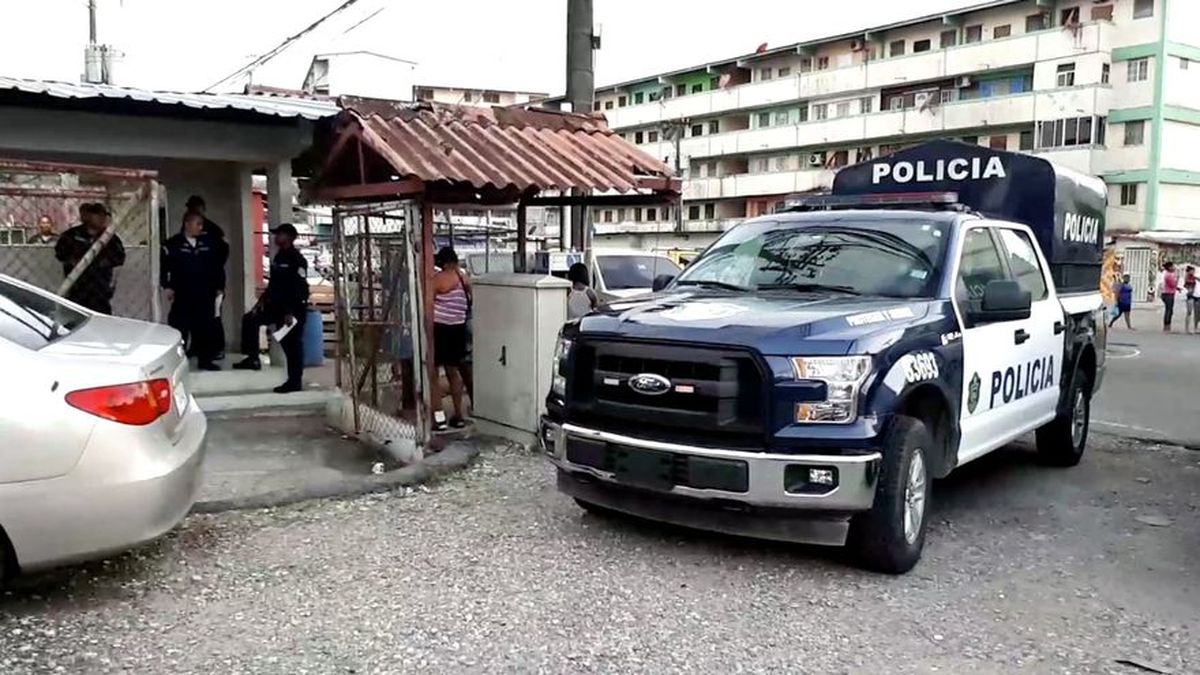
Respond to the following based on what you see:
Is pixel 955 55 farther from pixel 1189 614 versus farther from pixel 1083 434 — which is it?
pixel 1189 614

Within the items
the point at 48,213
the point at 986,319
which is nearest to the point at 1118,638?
the point at 986,319

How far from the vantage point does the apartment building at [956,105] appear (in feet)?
135

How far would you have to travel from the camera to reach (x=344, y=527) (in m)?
5.71

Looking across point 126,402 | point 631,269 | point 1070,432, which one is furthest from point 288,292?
point 631,269

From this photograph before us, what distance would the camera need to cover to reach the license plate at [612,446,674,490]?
4957 mm

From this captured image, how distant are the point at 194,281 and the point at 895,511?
283 inches

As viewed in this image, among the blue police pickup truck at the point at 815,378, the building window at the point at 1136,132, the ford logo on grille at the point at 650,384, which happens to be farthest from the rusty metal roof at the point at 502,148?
the building window at the point at 1136,132

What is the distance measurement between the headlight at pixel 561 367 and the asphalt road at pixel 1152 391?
6.12m

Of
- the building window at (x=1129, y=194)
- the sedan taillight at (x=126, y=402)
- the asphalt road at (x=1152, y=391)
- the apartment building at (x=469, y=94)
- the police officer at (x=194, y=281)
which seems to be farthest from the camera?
the apartment building at (x=469, y=94)

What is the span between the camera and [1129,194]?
42.3m

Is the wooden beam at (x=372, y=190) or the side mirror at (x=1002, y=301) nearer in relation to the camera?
the side mirror at (x=1002, y=301)

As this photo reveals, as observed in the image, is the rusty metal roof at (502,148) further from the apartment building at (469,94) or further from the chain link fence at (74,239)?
the apartment building at (469,94)

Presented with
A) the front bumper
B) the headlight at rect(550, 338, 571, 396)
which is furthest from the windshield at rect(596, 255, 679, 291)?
the front bumper

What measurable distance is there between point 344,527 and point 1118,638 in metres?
3.94
